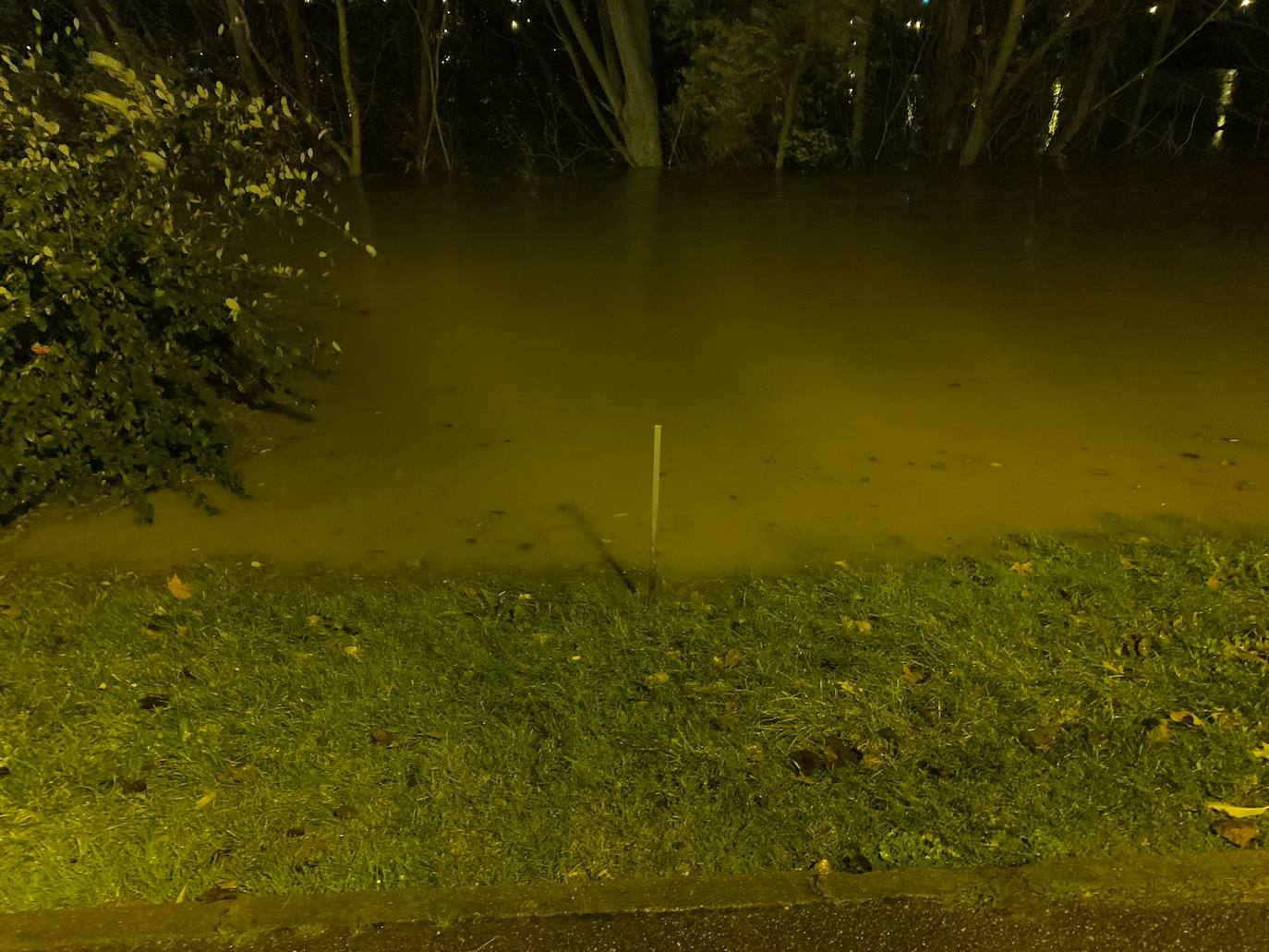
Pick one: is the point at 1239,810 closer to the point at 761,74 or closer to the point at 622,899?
the point at 622,899

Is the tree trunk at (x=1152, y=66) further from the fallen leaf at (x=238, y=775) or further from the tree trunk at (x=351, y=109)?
the fallen leaf at (x=238, y=775)

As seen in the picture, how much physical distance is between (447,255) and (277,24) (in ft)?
39.4

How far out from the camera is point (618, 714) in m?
3.91

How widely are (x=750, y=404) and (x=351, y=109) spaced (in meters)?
16.6

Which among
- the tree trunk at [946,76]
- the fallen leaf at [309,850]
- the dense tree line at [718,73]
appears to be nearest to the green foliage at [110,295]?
the fallen leaf at [309,850]

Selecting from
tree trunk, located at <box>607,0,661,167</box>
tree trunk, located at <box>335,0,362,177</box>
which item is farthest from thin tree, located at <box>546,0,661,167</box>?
tree trunk, located at <box>335,0,362,177</box>

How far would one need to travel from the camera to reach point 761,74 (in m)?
21.6

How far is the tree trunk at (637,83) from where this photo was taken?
22172 mm

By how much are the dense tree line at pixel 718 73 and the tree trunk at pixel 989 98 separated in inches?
1.8

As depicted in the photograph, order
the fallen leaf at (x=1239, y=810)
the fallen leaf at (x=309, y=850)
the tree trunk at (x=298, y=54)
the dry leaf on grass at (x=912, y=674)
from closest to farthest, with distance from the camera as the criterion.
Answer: the fallen leaf at (x=309, y=850) < the fallen leaf at (x=1239, y=810) < the dry leaf on grass at (x=912, y=674) < the tree trunk at (x=298, y=54)

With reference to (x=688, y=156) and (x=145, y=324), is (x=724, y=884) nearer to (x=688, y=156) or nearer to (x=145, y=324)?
(x=145, y=324)

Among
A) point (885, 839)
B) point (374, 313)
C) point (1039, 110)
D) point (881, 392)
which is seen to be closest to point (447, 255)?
point (374, 313)

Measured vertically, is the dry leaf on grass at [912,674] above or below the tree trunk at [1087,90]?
below

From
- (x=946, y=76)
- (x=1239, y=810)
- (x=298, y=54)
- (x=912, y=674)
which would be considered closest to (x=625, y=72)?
(x=298, y=54)
